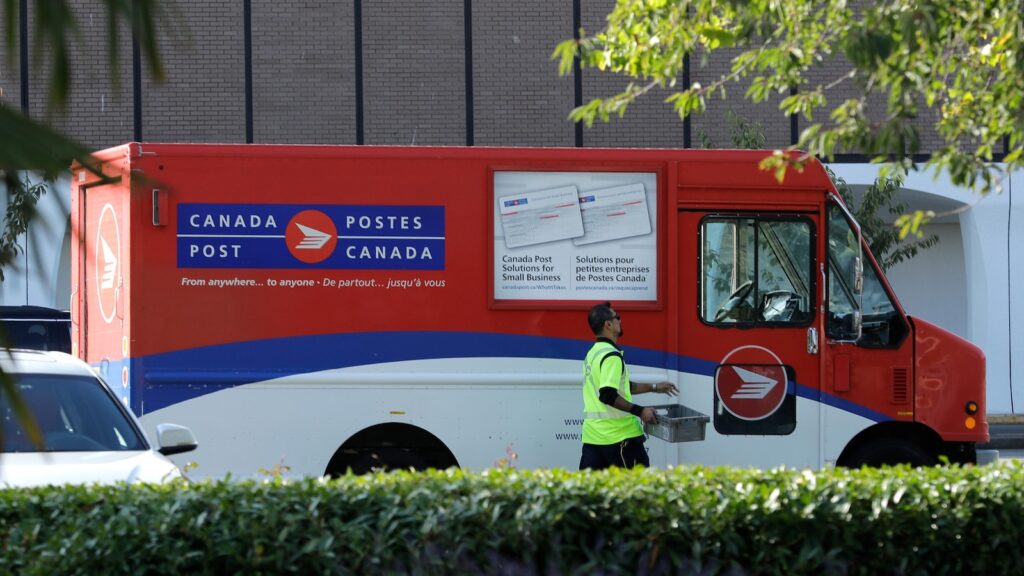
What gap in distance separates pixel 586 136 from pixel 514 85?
1465 mm

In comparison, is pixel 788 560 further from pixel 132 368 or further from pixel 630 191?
pixel 132 368

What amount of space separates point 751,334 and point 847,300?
0.77 metres

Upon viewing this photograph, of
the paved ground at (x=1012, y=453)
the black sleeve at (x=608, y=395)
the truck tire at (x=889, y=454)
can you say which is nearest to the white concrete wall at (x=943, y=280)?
the paved ground at (x=1012, y=453)

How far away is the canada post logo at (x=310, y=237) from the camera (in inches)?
352

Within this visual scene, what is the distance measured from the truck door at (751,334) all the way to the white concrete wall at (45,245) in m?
7.80

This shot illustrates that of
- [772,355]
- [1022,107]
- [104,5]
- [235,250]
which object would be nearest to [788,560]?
[1022,107]

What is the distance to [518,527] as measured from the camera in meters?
4.45

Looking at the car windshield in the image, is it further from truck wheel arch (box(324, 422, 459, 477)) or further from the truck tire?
the truck tire

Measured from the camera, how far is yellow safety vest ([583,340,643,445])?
812cm

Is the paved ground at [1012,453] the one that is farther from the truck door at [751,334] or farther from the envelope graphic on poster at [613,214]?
the envelope graphic on poster at [613,214]

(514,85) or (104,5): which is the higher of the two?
(514,85)

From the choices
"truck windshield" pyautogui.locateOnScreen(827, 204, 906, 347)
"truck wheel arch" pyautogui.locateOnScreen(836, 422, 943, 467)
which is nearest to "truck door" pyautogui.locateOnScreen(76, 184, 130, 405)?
"truck windshield" pyautogui.locateOnScreen(827, 204, 906, 347)

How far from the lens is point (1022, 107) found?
588cm

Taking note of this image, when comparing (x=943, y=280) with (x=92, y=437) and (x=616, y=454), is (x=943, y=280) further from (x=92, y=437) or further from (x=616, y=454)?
(x=92, y=437)
